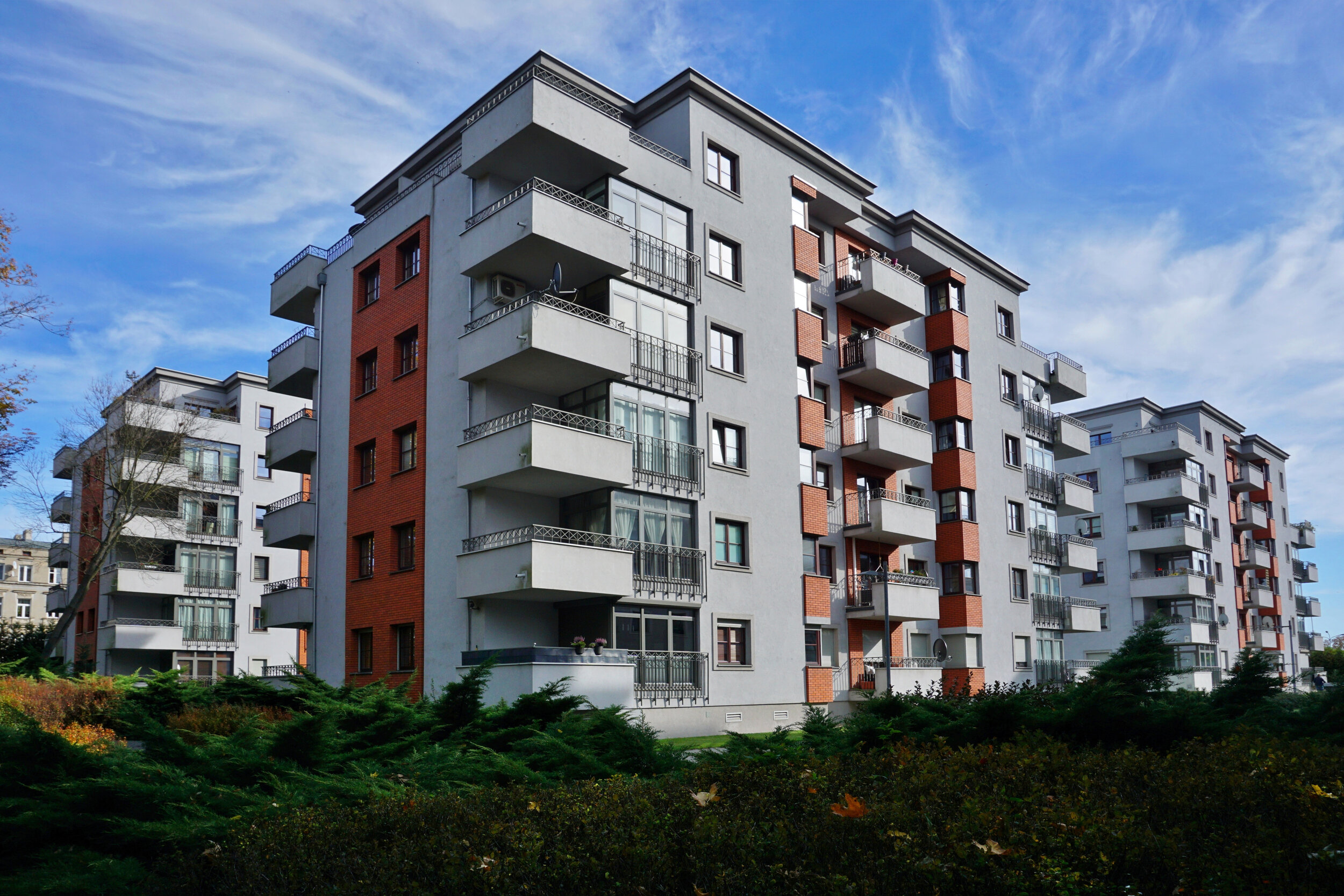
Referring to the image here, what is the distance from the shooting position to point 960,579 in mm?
36812

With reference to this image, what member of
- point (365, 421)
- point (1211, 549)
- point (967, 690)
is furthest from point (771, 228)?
point (1211, 549)

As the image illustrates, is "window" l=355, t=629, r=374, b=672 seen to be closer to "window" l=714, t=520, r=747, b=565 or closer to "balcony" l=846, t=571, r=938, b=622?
"window" l=714, t=520, r=747, b=565

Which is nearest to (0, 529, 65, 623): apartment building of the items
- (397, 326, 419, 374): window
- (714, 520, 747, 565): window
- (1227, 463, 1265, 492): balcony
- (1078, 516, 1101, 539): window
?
(397, 326, 419, 374): window

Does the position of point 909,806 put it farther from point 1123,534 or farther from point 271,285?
point 1123,534

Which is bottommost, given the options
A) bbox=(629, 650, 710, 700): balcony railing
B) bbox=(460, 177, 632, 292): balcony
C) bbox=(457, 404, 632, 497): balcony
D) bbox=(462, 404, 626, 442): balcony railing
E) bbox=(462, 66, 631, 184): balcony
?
bbox=(629, 650, 710, 700): balcony railing

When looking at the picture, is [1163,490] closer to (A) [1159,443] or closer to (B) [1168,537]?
(B) [1168,537]

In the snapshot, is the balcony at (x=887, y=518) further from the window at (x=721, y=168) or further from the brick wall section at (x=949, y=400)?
the window at (x=721, y=168)

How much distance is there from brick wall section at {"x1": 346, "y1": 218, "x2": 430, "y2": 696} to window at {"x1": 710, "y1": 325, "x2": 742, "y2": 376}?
7.85 metres

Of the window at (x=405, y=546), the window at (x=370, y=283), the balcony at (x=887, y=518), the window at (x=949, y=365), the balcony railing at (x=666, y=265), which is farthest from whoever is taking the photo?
the window at (x=949, y=365)

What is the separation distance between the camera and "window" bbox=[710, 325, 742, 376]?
28891 millimetres

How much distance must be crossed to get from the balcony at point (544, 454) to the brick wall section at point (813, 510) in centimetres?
710

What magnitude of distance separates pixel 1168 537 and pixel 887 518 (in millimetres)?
32562

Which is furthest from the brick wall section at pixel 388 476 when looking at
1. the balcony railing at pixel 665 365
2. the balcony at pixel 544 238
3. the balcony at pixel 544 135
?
the balcony railing at pixel 665 365

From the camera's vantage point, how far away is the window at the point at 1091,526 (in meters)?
60.6
